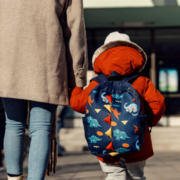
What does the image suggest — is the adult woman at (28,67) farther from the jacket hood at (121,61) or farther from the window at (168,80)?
the window at (168,80)

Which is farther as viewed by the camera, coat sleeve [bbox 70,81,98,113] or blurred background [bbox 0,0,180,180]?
blurred background [bbox 0,0,180,180]

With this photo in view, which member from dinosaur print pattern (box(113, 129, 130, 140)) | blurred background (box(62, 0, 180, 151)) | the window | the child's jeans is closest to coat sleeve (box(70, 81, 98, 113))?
dinosaur print pattern (box(113, 129, 130, 140))

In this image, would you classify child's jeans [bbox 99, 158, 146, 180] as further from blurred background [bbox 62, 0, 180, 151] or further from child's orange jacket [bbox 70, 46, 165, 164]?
blurred background [bbox 62, 0, 180, 151]

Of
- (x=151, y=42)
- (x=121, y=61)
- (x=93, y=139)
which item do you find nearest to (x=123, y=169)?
(x=93, y=139)

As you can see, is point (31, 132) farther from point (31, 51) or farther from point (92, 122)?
point (31, 51)

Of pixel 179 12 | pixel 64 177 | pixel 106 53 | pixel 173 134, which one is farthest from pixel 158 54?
pixel 106 53

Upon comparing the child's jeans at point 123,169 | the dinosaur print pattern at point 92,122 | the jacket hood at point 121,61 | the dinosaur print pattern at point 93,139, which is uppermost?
the jacket hood at point 121,61

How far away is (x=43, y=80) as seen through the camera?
211 centimetres

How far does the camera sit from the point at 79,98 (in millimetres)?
2229

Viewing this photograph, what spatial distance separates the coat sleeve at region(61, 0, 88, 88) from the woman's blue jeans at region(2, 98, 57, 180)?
12.1 inches

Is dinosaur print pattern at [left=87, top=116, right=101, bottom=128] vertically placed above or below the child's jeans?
above

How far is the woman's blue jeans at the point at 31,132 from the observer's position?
2.01 meters

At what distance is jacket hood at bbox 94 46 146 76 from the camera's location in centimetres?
224

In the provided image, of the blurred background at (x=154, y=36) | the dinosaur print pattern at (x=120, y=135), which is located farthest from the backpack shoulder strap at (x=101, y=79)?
the blurred background at (x=154, y=36)
